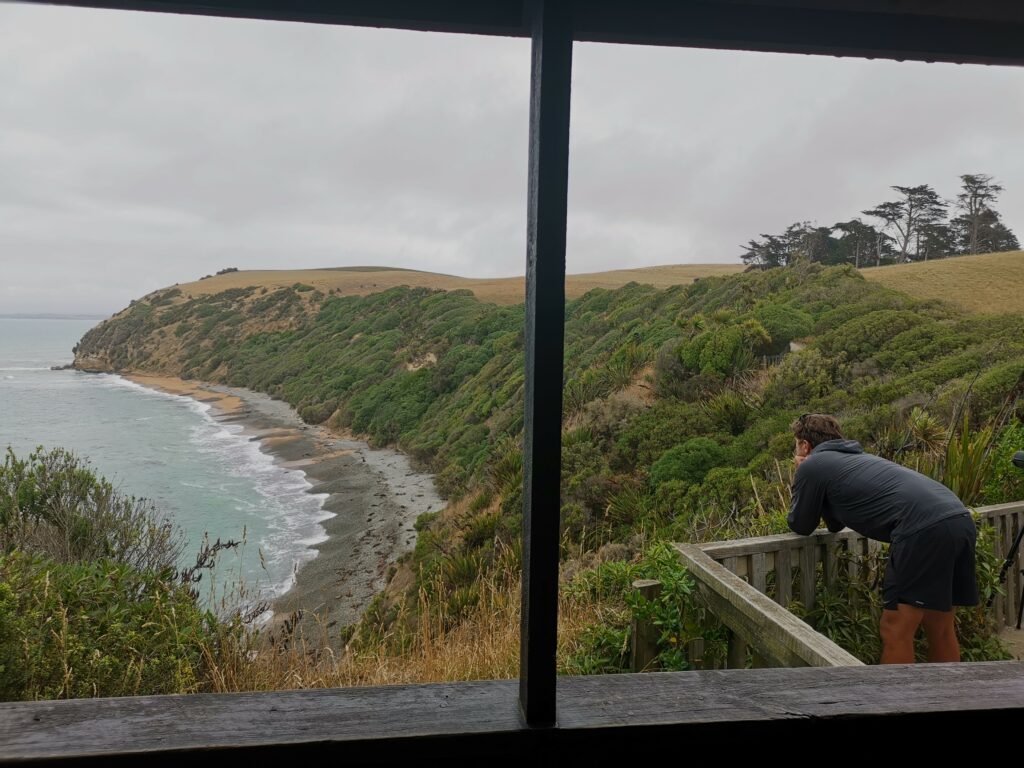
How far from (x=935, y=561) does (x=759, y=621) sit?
896 mm

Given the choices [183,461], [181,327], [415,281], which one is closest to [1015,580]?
[183,461]

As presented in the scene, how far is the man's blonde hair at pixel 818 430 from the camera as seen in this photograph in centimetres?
344

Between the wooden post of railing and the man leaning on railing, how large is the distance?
77cm

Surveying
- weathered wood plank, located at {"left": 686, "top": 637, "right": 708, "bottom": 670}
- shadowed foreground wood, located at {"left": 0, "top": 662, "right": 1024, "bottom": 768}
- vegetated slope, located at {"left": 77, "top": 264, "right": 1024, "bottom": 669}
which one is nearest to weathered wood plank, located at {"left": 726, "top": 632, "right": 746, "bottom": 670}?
weathered wood plank, located at {"left": 686, "top": 637, "right": 708, "bottom": 670}

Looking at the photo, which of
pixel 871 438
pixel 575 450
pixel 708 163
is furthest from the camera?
pixel 708 163

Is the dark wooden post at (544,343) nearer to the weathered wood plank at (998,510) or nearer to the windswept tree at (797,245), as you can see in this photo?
the weathered wood plank at (998,510)

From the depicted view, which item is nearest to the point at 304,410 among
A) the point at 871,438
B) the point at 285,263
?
the point at 871,438

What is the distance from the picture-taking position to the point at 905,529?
295cm

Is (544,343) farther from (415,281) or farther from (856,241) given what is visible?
(415,281)

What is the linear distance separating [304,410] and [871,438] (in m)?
18.8

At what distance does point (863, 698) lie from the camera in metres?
1.40

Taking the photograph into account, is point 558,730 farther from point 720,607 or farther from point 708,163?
point 708,163

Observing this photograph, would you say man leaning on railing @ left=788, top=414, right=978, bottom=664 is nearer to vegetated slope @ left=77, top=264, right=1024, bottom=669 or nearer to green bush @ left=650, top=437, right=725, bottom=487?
vegetated slope @ left=77, top=264, right=1024, bottom=669

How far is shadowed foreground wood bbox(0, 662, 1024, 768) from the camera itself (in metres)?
1.20
